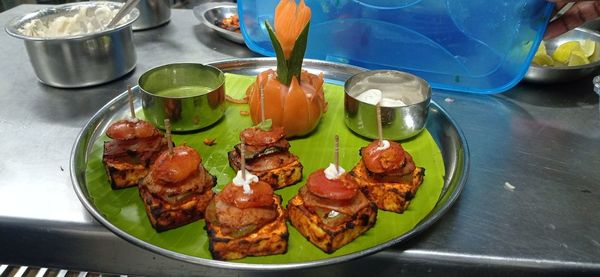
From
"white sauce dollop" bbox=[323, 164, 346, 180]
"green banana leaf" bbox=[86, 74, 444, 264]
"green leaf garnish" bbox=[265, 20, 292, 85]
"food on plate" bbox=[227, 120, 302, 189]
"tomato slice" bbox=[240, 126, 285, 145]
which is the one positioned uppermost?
"green leaf garnish" bbox=[265, 20, 292, 85]

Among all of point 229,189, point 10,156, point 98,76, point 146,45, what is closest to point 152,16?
point 146,45

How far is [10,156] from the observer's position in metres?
1.90

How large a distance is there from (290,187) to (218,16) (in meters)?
2.19

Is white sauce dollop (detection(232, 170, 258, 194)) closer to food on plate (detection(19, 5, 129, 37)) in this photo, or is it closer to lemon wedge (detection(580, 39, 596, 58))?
food on plate (detection(19, 5, 129, 37))

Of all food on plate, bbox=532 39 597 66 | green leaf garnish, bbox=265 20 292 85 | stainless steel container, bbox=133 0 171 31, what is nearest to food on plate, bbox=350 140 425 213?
green leaf garnish, bbox=265 20 292 85

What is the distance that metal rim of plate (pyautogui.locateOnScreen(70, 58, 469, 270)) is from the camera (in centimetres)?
135

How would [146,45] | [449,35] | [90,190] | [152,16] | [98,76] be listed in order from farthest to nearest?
[152,16]
[146,45]
[98,76]
[449,35]
[90,190]

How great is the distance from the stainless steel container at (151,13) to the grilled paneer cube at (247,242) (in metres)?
2.44

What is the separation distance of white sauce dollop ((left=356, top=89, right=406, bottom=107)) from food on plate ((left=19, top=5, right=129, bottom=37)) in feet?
Result: 5.11

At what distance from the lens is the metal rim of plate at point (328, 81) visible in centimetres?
135

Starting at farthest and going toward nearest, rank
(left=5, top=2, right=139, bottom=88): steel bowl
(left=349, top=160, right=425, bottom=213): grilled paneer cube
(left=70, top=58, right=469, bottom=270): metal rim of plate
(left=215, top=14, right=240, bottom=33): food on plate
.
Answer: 1. (left=215, top=14, right=240, bottom=33): food on plate
2. (left=5, top=2, right=139, bottom=88): steel bowl
3. (left=349, top=160, right=425, bottom=213): grilled paneer cube
4. (left=70, top=58, right=469, bottom=270): metal rim of plate

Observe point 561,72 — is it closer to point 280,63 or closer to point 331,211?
point 280,63

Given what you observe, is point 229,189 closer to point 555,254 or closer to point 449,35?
point 555,254

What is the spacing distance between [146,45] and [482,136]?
2.39 metres
